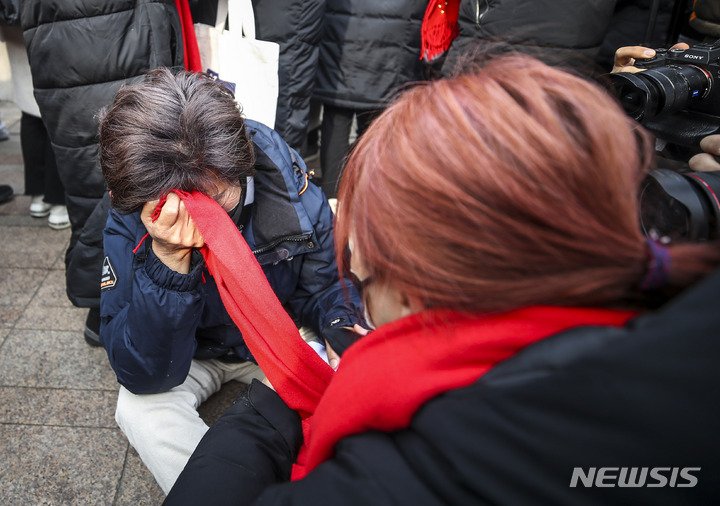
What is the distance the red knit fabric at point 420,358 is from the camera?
0.62m

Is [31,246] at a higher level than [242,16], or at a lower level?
lower

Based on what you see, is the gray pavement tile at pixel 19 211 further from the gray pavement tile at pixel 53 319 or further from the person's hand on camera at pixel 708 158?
the person's hand on camera at pixel 708 158

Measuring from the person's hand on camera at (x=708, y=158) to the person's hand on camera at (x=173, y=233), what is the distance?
1161 mm

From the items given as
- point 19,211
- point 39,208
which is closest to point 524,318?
point 39,208

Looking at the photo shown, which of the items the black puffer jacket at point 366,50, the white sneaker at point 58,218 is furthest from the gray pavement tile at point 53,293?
the black puffer jacket at point 366,50

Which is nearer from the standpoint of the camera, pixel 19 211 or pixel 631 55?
pixel 631 55

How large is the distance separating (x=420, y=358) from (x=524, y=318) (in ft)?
0.45

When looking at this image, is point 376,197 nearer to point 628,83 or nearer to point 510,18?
point 628,83

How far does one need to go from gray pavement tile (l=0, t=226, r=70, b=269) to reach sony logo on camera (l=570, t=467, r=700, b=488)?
2624 millimetres

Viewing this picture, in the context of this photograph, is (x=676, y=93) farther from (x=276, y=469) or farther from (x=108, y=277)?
(x=108, y=277)

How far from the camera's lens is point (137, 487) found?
1646mm

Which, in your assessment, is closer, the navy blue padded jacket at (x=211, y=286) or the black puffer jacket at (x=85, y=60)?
the navy blue padded jacket at (x=211, y=286)

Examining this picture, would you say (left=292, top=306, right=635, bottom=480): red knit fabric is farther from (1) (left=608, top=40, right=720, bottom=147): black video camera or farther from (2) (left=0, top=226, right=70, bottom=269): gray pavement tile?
(2) (left=0, top=226, right=70, bottom=269): gray pavement tile

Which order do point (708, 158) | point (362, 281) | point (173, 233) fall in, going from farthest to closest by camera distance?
point (173, 233)
point (708, 158)
point (362, 281)
